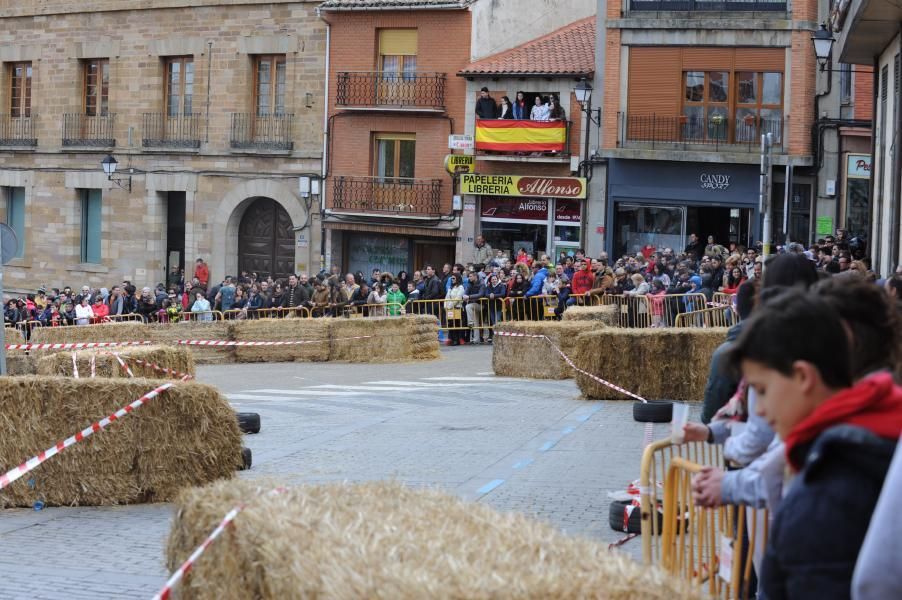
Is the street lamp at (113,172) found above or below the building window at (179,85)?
below

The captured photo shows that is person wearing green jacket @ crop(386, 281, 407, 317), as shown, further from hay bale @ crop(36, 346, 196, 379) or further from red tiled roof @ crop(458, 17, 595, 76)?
hay bale @ crop(36, 346, 196, 379)

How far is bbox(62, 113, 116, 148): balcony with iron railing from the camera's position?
42.4 m

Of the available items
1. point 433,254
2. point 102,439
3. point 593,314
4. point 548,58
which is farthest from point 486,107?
point 102,439

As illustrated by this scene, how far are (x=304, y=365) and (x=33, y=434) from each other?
15.4 m

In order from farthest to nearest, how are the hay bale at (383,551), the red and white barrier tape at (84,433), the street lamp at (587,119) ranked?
the street lamp at (587,119) → the red and white barrier tape at (84,433) → the hay bale at (383,551)

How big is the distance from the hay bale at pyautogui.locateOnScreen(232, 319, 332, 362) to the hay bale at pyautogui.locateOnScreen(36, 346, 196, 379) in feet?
34.3

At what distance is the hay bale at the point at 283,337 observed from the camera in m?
26.7

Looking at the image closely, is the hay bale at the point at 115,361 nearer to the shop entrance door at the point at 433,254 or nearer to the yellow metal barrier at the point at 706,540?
the yellow metal barrier at the point at 706,540

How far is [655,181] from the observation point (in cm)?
3475

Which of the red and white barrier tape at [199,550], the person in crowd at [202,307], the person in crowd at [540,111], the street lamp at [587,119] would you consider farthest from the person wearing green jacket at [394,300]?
the red and white barrier tape at [199,550]

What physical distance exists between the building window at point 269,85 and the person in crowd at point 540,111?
826cm

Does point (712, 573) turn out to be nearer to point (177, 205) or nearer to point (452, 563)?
point (452, 563)

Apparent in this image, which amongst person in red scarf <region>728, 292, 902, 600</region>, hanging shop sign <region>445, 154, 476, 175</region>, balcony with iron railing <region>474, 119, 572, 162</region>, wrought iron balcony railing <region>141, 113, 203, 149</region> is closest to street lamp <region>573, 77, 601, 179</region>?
balcony with iron railing <region>474, 119, 572, 162</region>

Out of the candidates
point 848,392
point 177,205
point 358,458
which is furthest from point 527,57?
point 848,392
